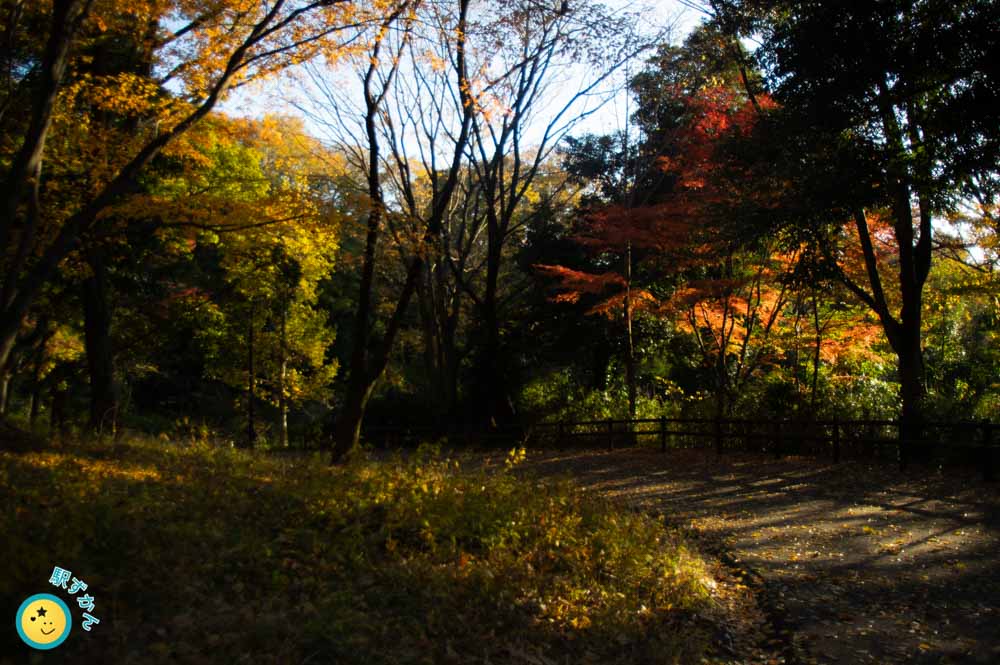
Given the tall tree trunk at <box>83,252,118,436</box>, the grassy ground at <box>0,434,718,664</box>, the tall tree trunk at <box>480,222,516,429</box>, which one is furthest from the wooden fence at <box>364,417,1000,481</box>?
the tall tree trunk at <box>83,252,118,436</box>

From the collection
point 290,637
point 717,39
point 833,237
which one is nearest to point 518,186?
point 717,39

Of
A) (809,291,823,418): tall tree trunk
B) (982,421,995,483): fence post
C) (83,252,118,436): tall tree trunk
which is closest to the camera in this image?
(982,421,995,483): fence post

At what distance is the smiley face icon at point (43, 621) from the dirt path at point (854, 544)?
203 inches

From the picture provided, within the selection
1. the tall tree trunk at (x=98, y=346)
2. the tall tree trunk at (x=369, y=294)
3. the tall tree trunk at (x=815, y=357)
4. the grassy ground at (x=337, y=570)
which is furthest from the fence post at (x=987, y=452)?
the tall tree trunk at (x=98, y=346)

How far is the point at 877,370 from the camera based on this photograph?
77.5 ft

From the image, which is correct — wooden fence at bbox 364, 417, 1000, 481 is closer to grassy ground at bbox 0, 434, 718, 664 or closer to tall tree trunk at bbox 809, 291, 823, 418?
tall tree trunk at bbox 809, 291, 823, 418

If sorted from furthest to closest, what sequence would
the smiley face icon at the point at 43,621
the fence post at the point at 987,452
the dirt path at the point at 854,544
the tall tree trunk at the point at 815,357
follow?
the tall tree trunk at the point at 815,357, the fence post at the point at 987,452, the dirt path at the point at 854,544, the smiley face icon at the point at 43,621

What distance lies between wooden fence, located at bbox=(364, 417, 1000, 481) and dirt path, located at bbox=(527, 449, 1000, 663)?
Result: 0.61 meters

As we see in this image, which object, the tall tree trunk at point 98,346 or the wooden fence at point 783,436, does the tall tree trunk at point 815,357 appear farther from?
the tall tree trunk at point 98,346

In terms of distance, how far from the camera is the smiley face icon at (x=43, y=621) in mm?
4102

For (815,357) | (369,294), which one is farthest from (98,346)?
(815,357)

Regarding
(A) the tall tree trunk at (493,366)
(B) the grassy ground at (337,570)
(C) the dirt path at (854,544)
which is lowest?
(C) the dirt path at (854,544)

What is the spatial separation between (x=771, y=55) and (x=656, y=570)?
976 centimetres

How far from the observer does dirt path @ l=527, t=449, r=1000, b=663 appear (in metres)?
5.71
